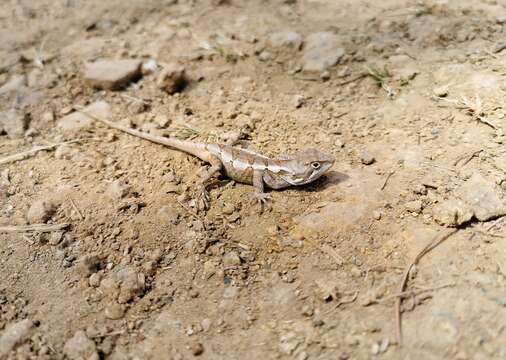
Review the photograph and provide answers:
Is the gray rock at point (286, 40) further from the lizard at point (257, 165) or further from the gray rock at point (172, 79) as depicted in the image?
the lizard at point (257, 165)

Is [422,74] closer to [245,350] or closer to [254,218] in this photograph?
[254,218]

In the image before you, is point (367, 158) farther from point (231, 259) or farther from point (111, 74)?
point (111, 74)

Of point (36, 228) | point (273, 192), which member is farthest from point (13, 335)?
point (273, 192)

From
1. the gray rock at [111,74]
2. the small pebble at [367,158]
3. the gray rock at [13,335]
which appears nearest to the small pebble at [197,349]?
the gray rock at [13,335]

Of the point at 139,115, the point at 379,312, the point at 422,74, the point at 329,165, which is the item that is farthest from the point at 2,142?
the point at 422,74

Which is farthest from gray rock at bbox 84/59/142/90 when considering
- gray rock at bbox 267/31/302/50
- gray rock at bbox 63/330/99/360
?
gray rock at bbox 63/330/99/360

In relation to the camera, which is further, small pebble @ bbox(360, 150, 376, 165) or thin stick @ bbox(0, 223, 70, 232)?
small pebble @ bbox(360, 150, 376, 165)

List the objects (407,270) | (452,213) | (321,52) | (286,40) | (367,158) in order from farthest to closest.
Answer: (286,40)
(321,52)
(367,158)
(452,213)
(407,270)

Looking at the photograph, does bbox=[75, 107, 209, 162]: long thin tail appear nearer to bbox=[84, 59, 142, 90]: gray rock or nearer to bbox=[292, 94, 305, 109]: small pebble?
bbox=[84, 59, 142, 90]: gray rock
